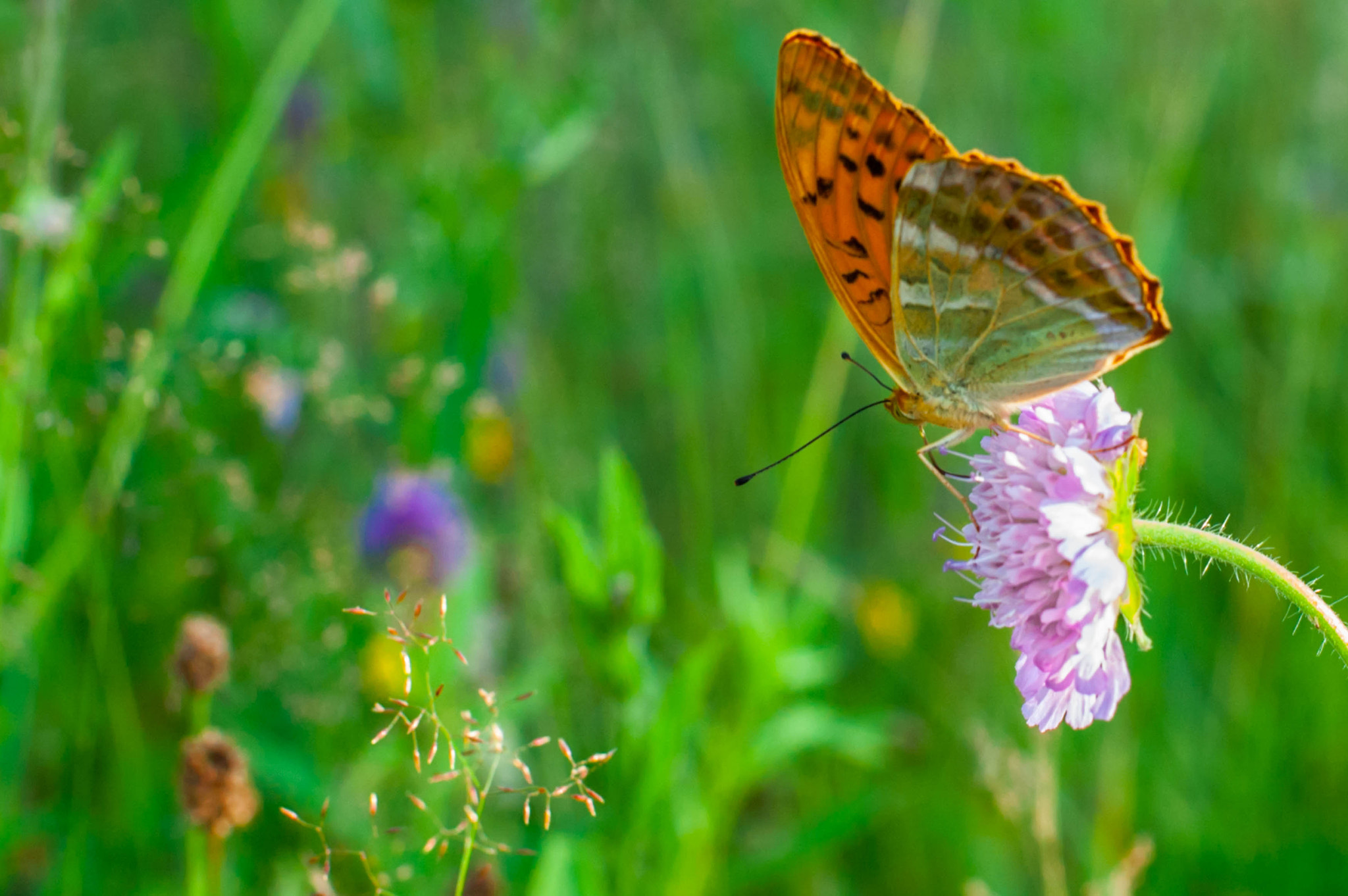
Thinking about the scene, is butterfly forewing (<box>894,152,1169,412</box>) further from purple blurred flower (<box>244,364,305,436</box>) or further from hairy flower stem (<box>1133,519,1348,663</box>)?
purple blurred flower (<box>244,364,305,436</box>)

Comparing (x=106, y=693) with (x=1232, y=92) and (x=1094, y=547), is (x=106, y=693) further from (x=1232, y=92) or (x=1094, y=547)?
(x=1232, y=92)

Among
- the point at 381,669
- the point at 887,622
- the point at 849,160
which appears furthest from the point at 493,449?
the point at 849,160

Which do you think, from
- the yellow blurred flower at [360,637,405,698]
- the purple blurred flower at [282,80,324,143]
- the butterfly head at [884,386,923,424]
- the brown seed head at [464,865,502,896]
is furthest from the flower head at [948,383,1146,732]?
the purple blurred flower at [282,80,324,143]

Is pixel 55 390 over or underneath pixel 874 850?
over

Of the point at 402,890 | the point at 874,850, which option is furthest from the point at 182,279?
the point at 874,850

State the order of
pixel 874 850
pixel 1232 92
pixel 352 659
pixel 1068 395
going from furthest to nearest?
pixel 1232 92
pixel 874 850
pixel 352 659
pixel 1068 395

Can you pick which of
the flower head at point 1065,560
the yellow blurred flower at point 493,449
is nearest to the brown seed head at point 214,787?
the flower head at point 1065,560
